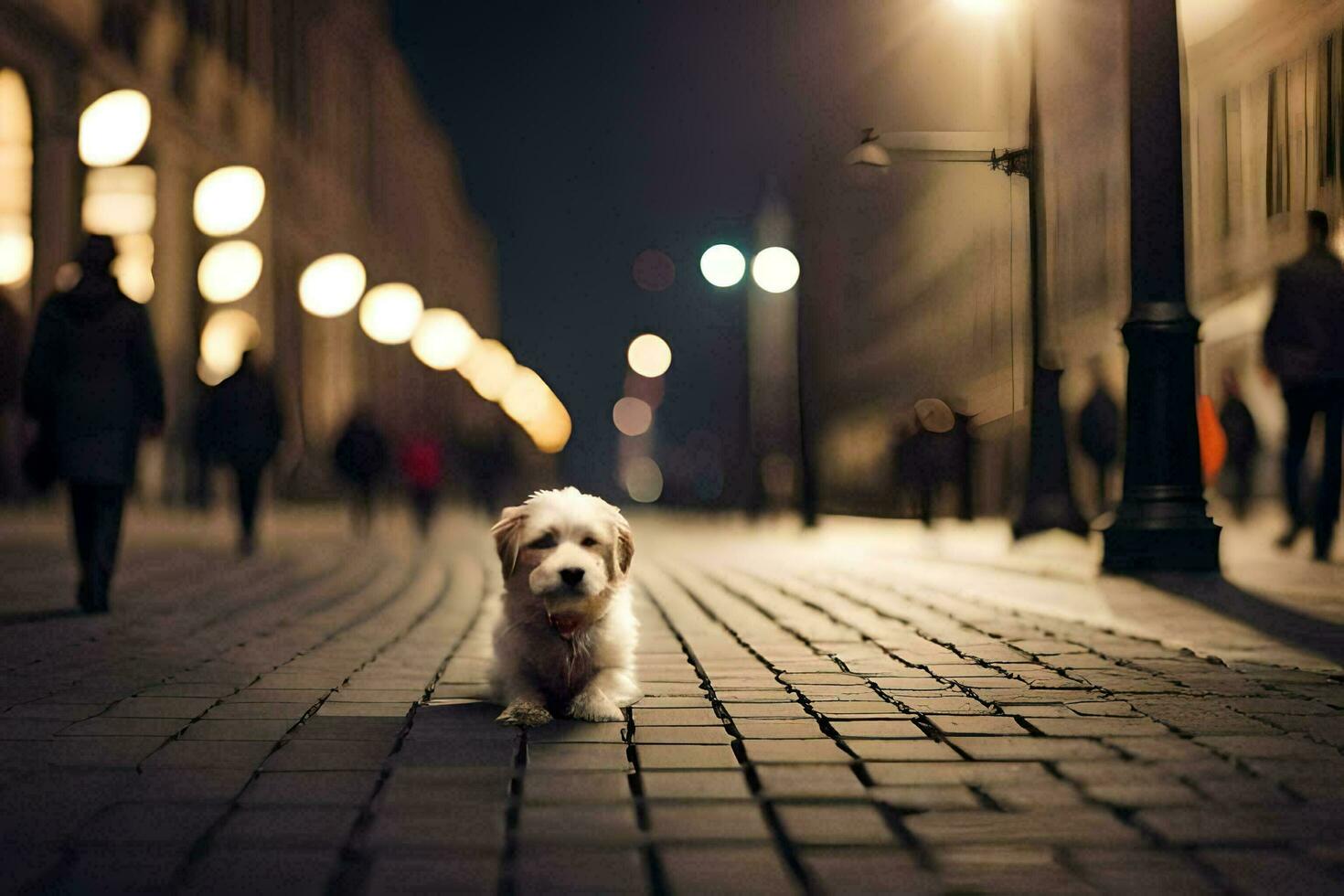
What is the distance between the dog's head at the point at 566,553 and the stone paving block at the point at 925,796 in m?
1.23

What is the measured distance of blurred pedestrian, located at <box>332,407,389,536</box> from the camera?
68.1ft

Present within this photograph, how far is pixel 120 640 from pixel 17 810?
3804 mm

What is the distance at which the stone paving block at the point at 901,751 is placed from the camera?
4.23 m

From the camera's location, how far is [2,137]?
1970 centimetres

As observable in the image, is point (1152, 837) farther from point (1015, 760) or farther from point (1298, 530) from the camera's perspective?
point (1298, 530)

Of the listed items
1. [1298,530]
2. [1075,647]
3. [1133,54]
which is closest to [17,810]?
[1075,647]

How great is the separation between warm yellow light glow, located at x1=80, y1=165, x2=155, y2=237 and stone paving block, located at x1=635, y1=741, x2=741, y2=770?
18874 mm

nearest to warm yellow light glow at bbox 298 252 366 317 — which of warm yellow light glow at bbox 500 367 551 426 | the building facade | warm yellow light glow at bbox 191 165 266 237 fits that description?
warm yellow light glow at bbox 191 165 266 237

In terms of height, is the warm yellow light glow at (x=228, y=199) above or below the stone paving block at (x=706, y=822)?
above

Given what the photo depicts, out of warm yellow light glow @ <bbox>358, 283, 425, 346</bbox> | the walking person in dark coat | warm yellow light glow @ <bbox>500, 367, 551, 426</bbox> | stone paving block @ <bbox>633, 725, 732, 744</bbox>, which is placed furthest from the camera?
warm yellow light glow @ <bbox>500, 367, 551, 426</bbox>

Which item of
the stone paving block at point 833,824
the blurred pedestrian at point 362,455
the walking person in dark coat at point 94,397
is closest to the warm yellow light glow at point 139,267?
the blurred pedestrian at point 362,455

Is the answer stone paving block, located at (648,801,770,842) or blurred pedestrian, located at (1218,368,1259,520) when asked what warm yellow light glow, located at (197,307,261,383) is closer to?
blurred pedestrian, located at (1218,368,1259,520)

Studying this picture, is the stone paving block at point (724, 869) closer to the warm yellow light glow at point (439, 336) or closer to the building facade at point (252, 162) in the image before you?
the building facade at point (252, 162)

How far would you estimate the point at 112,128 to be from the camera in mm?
17250
